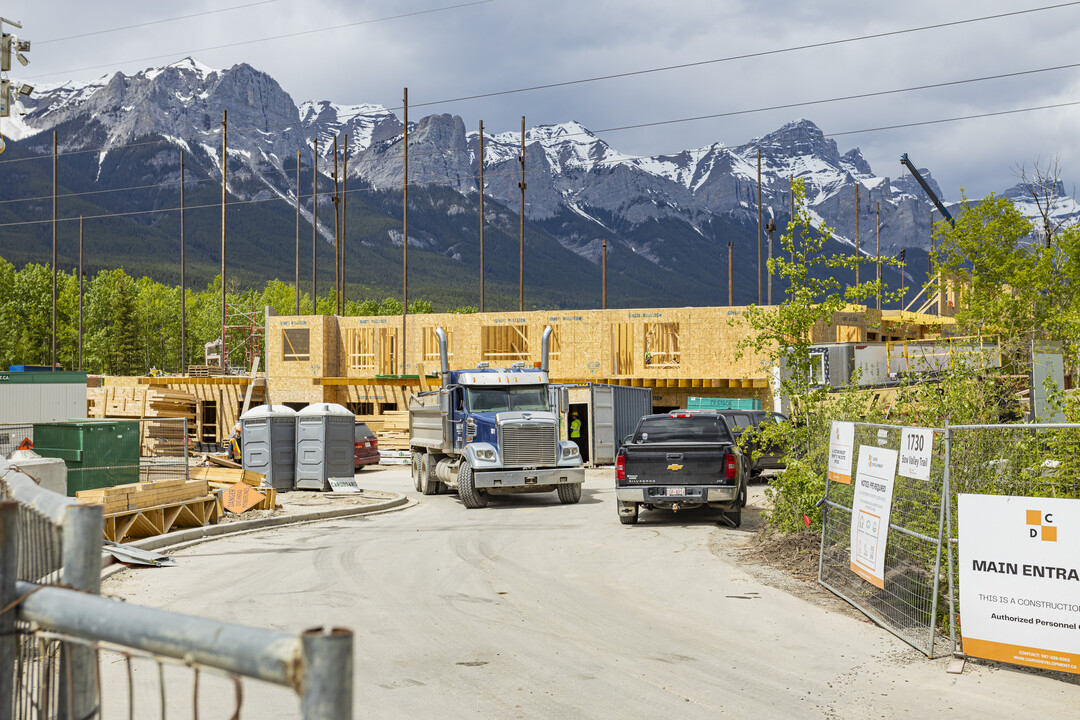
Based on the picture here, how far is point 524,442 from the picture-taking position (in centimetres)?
2122

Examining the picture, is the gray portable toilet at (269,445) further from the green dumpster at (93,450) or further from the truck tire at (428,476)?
the green dumpster at (93,450)

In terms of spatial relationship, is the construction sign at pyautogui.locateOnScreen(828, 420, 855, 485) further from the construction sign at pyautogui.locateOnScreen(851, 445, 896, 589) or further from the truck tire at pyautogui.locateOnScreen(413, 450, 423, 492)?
the truck tire at pyautogui.locateOnScreen(413, 450, 423, 492)

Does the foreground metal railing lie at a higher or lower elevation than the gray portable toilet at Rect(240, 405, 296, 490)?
higher

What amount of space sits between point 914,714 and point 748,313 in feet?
26.5

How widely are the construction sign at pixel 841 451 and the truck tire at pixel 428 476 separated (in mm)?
14367

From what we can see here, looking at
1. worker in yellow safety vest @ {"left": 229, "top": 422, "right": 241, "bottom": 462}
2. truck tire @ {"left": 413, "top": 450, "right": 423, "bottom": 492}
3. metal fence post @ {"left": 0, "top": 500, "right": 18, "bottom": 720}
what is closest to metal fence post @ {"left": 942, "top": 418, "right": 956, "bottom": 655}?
metal fence post @ {"left": 0, "top": 500, "right": 18, "bottom": 720}

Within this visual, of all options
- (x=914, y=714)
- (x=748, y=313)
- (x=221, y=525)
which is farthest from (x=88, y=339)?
(x=914, y=714)

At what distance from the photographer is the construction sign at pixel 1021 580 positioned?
24.5ft

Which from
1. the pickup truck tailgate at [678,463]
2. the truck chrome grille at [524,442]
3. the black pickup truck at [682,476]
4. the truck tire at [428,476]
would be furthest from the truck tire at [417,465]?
the pickup truck tailgate at [678,463]

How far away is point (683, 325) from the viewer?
42406mm

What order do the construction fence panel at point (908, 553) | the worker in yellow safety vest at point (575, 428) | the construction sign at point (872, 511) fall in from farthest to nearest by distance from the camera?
the worker in yellow safety vest at point (575, 428), the construction sign at point (872, 511), the construction fence panel at point (908, 553)

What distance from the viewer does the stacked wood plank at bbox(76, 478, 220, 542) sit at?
15.1 metres

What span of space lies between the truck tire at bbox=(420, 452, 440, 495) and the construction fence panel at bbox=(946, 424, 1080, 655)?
16.8m

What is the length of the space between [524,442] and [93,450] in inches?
356
